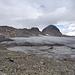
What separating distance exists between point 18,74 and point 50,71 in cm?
288

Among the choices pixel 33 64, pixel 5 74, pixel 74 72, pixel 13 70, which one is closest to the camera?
pixel 5 74

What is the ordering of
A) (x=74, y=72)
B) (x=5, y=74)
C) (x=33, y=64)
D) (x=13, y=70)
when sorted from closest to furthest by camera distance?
(x=5, y=74), (x=13, y=70), (x=74, y=72), (x=33, y=64)

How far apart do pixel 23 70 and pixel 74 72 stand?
14.0ft

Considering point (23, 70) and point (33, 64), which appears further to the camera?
point (33, 64)

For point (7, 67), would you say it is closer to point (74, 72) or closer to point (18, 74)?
point (18, 74)

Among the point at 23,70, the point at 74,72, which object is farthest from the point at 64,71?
the point at 23,70

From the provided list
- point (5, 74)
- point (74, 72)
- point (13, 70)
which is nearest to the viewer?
point (5, 74)

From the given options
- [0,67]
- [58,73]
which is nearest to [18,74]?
[0,67]

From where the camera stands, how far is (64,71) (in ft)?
54.0

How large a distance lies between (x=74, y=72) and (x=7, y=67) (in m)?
5.45

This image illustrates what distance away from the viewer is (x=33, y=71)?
1530 centimetres

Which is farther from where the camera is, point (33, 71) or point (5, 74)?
point (33, 71)

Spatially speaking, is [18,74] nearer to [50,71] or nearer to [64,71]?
[50,71]

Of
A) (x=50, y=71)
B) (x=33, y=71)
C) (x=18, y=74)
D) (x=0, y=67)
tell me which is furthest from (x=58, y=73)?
(x=0, y=67)
